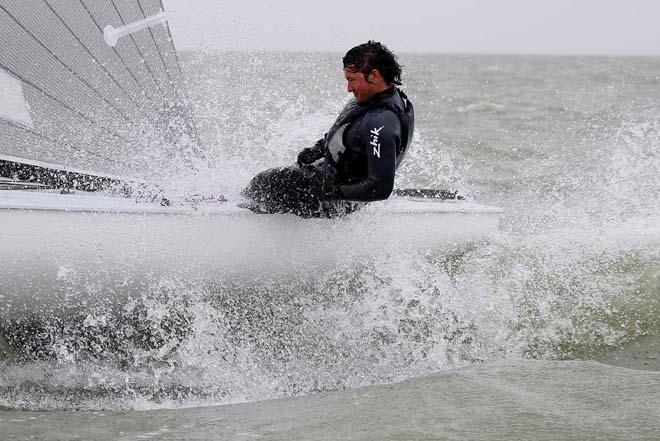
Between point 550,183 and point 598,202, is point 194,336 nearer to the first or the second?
point 598,202

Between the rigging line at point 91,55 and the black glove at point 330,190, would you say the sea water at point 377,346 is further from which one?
the rigging line at point 91,55

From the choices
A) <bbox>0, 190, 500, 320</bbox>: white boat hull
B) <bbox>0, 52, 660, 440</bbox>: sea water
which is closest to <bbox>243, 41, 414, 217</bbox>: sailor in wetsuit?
<bbox>0, 190, 500, 320</bbox>: white boat hull

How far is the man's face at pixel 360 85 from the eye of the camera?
2.75m

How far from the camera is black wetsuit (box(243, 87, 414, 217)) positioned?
2.60 meters

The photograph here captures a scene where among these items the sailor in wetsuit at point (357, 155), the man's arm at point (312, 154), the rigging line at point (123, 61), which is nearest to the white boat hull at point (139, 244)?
the sailor in wetsuit at point (357, 155)

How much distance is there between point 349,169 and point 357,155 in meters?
0.08

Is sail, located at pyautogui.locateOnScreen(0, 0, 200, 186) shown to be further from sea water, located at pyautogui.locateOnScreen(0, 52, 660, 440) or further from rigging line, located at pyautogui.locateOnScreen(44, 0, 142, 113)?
sea water, located at pyautogui.locateOnScreen(0, 52, 660, 440)

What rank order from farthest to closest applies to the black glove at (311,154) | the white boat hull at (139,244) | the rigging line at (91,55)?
the black glove at (311,154), the rigging line at (91,55), the white boat hull at (139,244)

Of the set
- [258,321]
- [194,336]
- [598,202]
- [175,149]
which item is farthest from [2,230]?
[598,202]

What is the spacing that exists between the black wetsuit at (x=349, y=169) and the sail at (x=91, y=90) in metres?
0.76

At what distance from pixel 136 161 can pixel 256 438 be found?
77.6 inches

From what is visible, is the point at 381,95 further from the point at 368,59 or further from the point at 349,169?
the point at 349,169

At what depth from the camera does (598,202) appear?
5309 mm

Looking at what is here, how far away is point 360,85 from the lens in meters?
2.76
